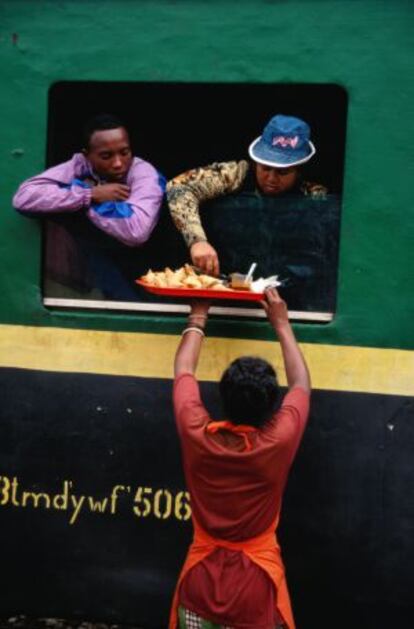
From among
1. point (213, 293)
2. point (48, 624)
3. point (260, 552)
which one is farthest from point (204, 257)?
point (48, 624)

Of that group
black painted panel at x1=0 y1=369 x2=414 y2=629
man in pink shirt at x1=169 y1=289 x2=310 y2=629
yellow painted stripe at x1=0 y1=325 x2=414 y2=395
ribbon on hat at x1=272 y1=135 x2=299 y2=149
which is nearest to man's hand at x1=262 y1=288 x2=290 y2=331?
man in pink shirt at x1=169 y1=289 x2=310 y2=629

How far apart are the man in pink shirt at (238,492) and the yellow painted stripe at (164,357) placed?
718mm

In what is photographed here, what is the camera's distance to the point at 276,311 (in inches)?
123

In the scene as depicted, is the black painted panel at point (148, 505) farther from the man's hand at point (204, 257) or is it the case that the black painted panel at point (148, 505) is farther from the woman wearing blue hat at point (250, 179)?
the woman wearing blue hat at point (250, 179)

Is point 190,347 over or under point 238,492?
over

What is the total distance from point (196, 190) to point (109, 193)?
15.4 inches

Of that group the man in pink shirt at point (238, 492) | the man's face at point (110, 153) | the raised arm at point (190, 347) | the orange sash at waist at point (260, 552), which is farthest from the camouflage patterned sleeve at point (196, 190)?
the orange sash at waist at point (260, 552)

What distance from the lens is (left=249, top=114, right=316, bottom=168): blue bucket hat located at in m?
3.46

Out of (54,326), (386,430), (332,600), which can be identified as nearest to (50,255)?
(54,326)

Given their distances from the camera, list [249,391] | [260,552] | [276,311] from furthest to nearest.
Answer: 1. [276,311]
2. [260,552]
3. [249,391]

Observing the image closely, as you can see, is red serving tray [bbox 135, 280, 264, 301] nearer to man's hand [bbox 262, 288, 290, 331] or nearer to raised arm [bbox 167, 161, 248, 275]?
man's hand [bbox 262, 288, 290, 331]

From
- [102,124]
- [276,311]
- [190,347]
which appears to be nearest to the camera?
[190,347]

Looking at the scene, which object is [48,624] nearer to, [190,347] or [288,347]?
[190,347]

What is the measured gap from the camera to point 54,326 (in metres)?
3.75
